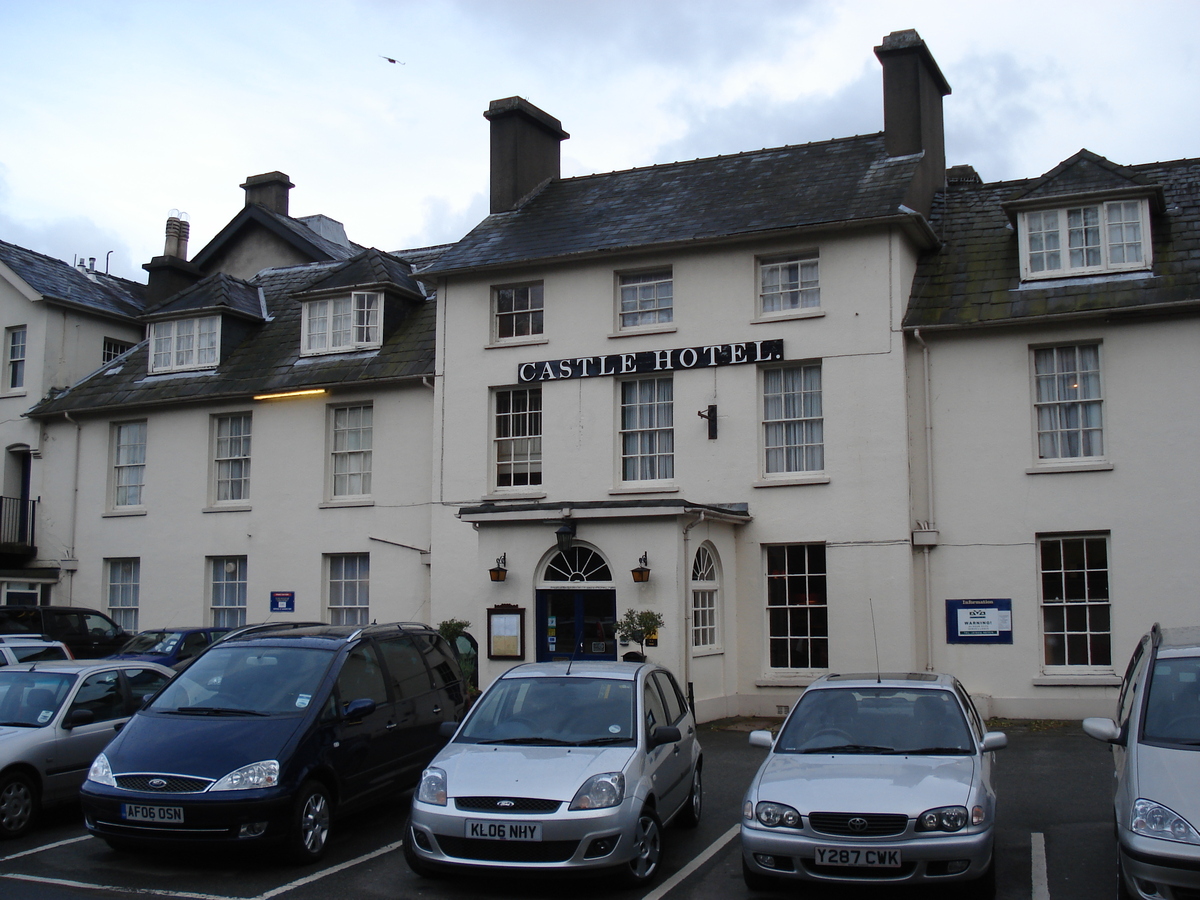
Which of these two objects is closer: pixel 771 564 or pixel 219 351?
pixel 771 564

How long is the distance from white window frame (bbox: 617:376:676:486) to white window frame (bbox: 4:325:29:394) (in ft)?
51.0

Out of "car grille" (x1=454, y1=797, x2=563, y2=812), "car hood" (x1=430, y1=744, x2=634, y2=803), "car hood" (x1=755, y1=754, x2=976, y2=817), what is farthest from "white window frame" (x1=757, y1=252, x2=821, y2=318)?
"car grille" (x1=454, y1=797, x2=563, y2=812)

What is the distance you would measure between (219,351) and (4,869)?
17.0m

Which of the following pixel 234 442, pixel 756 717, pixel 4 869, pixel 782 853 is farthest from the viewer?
pixel 234 442

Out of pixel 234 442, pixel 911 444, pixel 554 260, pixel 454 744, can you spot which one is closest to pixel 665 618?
pixel 911 444

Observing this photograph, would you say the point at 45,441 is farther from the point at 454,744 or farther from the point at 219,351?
the point at 454,744

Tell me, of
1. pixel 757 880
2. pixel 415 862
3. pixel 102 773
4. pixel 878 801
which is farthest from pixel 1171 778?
pixel 102 773

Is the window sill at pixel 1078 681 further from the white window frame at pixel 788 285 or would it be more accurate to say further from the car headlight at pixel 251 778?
the car headlight at pixel 251 778

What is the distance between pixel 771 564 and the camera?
61.8 feet

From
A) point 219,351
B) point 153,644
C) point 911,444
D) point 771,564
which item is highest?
point 219,351

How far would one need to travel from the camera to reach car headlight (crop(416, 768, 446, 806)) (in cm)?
820

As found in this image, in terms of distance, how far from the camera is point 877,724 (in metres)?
8.85

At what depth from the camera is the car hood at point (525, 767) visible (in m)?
8.05

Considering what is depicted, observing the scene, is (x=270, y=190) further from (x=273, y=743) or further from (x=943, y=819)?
(x=943, y=819)
